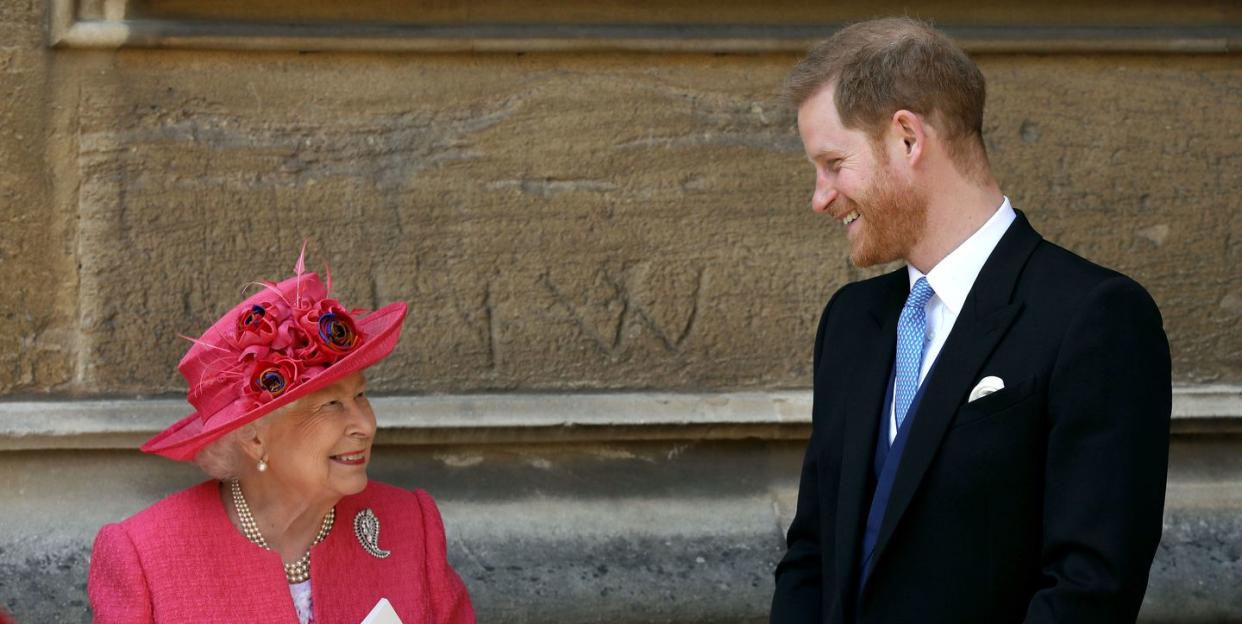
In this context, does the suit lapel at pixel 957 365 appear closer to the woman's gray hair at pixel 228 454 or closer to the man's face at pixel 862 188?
the man's face at pixel 862 188

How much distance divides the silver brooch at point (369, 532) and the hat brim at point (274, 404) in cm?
29

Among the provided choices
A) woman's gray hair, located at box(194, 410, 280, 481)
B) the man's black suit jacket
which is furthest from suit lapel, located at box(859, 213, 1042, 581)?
woman's gray hair, located at box(194, 410, 280, 481)

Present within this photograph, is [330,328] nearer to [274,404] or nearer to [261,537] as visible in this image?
[274,404]

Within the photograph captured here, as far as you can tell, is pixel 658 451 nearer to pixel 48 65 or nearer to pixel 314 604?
pixel 314 604

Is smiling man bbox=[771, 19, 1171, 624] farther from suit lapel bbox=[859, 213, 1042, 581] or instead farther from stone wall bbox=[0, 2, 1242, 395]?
stone wall bbox=[0, 2, 1242, 395]

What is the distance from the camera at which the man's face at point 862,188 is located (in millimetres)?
2270

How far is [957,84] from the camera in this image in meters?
2.25

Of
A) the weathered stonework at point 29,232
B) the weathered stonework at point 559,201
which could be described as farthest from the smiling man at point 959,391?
the weathered stonework at point 29,232

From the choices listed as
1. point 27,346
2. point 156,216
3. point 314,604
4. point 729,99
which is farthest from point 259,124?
point 314,604

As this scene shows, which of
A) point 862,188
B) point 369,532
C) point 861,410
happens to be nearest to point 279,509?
point 369,532

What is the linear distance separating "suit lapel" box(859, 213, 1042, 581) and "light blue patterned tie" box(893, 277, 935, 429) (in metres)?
0.07

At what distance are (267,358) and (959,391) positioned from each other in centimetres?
118

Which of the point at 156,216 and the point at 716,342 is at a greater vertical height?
the point at 156,216

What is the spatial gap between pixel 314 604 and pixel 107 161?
1.43m
